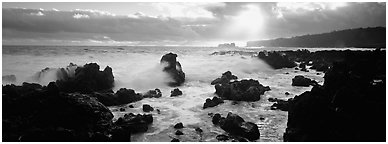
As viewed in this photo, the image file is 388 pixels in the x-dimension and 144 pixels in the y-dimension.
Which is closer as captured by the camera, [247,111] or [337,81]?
[337,81]

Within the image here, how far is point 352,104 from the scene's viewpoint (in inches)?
363

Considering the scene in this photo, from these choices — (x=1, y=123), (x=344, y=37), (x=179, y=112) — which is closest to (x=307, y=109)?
(x=179, y=112)

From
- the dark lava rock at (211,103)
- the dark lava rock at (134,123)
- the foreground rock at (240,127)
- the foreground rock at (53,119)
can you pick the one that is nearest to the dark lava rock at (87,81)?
the dark lava rock at (134,123)

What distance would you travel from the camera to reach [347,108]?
30.2ft

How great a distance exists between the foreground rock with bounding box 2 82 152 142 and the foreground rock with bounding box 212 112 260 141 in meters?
4.26

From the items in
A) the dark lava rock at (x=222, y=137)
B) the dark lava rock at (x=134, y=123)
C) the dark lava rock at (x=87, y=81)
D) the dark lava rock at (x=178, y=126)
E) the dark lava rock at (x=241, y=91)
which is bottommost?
the dark lava rock at (x=222, y=137)

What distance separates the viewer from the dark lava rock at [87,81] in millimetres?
18812

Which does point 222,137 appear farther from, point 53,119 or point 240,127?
point 53,119

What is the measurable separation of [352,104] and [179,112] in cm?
875

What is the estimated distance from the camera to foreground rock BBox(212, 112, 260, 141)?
11.2 metres

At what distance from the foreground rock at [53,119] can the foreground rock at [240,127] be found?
168 inches

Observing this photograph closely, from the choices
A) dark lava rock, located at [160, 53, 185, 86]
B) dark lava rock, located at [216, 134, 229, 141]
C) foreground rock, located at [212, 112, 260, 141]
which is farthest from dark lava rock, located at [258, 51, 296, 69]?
dark lava rock, located at [216, 134, 229, 141]

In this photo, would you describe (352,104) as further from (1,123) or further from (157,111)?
(1,123)

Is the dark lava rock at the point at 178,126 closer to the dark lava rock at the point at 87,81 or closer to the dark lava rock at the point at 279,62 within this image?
the dark lava rock at the point at 87,81
